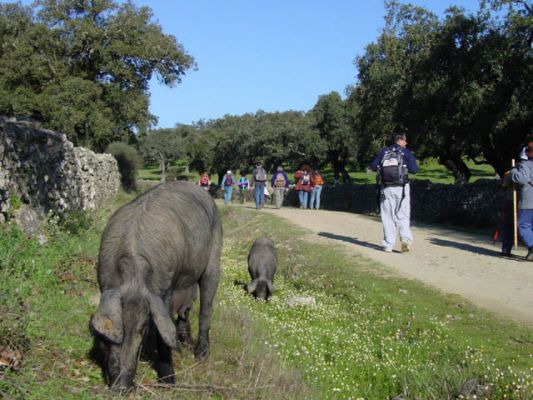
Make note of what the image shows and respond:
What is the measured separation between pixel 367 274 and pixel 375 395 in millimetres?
4490

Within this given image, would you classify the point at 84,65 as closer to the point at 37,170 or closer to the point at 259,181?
the point at 259,181

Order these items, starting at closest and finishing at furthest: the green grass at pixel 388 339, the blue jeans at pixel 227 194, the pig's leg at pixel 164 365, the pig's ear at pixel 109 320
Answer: the pig's ear at pixel 109 320 < the pig's leg at pixel 164 365 < the green grass at pixel 388 339 < the blue jeans at pixel 227 194

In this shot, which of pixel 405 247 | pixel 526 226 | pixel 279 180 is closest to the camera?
pixel 526 226

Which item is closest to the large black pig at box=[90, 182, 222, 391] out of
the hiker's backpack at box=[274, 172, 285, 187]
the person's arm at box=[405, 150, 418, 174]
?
the person's arm at box=[405, 150, 418, 174]

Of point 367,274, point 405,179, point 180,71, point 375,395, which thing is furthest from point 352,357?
point 180,71

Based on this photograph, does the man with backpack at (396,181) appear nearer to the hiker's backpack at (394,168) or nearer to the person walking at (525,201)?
the hiker's backpack at (394,168)

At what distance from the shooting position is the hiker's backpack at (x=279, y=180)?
27516 mm

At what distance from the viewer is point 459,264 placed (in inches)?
460

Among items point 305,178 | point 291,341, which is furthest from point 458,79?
point 291,341

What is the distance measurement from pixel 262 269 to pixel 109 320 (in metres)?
6.74

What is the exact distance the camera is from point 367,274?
36.0 feet

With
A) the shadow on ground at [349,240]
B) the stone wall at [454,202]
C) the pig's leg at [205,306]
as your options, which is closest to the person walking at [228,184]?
the stone wall at [454,202]

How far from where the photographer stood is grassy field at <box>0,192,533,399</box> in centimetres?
522

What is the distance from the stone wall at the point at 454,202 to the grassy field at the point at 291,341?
34.5 ft
